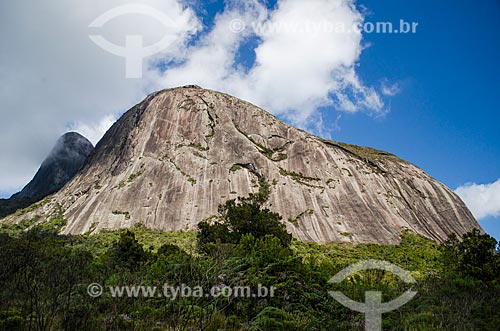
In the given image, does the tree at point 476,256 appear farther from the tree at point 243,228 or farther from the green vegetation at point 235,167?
the green vegetation at point 235,167

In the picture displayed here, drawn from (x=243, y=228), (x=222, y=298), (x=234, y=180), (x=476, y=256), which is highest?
(x=234, y=180)

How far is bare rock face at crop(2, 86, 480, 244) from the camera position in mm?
55375

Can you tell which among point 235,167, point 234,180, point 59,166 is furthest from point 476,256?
point 59,166

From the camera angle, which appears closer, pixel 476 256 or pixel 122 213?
pixel 476 256

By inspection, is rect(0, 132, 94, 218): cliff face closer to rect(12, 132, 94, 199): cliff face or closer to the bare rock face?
rect(12, 132, 94, 199): cliff face

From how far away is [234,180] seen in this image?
6166 cm

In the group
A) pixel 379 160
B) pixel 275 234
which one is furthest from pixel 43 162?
pixel 275 234

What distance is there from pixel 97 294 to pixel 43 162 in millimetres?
122088

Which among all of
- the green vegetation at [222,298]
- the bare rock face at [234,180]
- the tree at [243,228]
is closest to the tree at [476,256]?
the green vegetation at [222,298]

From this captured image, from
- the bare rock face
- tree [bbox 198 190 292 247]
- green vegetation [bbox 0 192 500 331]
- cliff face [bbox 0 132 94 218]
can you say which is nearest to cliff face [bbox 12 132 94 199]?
cliff face [bbox 0 132 94 218]

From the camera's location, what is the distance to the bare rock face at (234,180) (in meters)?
55.4

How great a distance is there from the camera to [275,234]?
29.7m

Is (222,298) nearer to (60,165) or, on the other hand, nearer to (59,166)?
(59,166)

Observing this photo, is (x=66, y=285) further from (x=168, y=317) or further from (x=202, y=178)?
(x=202, y=178)
